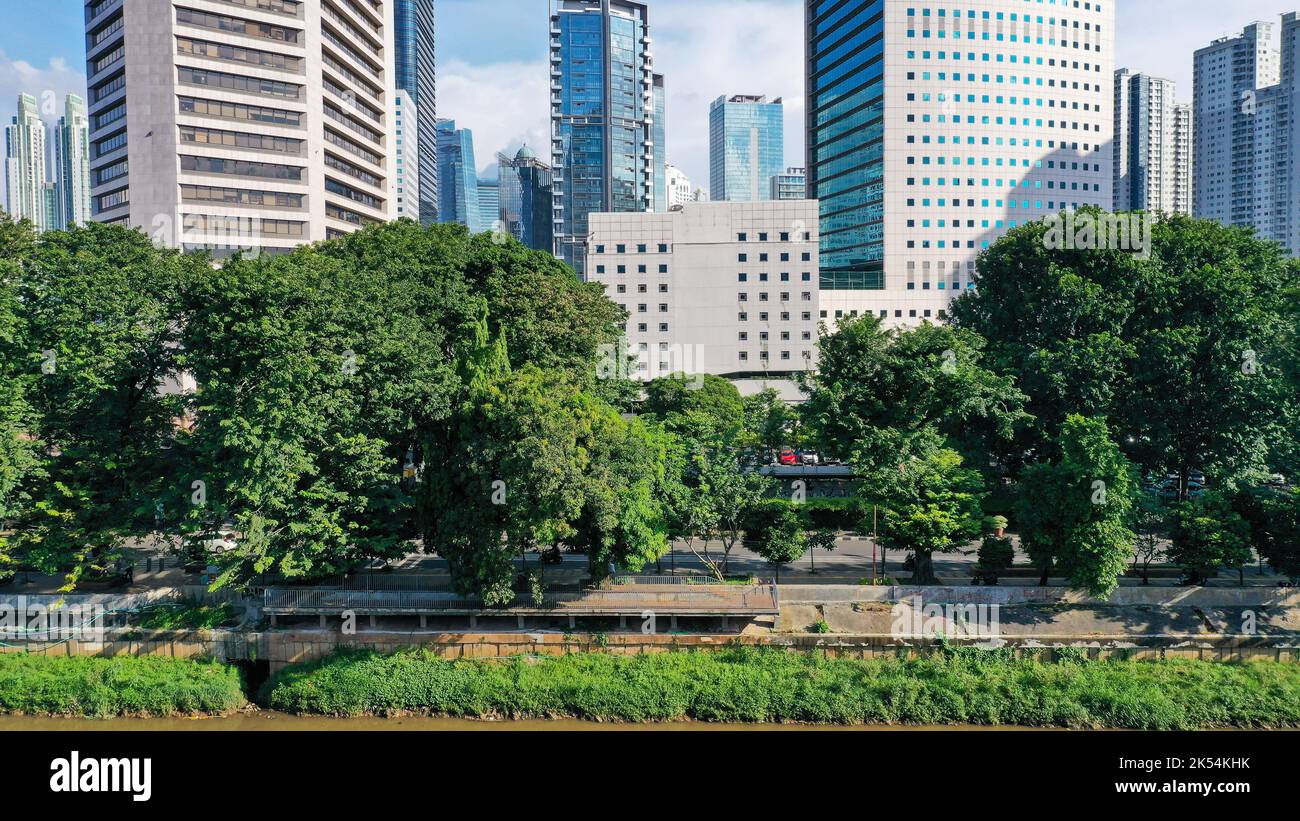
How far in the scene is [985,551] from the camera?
33.9 metres

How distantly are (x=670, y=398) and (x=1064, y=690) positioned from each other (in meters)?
35.0

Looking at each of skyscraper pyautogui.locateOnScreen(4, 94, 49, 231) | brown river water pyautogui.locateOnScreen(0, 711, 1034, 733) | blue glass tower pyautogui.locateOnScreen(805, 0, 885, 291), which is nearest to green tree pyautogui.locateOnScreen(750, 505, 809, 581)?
brown river water pyautogui.locateOnScreen(0, 711, 1034, 733)

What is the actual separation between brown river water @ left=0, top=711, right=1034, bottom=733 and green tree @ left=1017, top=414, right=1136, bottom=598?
278 inches

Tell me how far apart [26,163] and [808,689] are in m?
221

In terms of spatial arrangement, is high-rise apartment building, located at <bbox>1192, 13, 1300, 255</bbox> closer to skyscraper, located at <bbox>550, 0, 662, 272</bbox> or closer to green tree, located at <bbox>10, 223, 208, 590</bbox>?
skyscraper, located at <bbox>550, 0, 662, 272</bbox>

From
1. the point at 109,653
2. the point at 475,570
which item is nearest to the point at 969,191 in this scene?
the point at 475,570

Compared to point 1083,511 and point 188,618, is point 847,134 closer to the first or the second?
point 1083,511

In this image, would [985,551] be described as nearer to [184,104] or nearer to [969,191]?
[184,104]

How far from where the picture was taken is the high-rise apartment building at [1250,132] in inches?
6299

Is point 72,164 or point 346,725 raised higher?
point 72,164

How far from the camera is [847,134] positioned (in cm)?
11125

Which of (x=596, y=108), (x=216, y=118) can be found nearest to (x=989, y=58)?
(x=596, y=108)

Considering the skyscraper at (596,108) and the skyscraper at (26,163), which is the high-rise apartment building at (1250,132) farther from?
the skyscraper at (26,163)

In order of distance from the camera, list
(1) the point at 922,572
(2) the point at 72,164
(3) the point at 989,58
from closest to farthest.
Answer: (1) the point at 922,572, (3) the point at 989,58, (2) the point at 72,164
